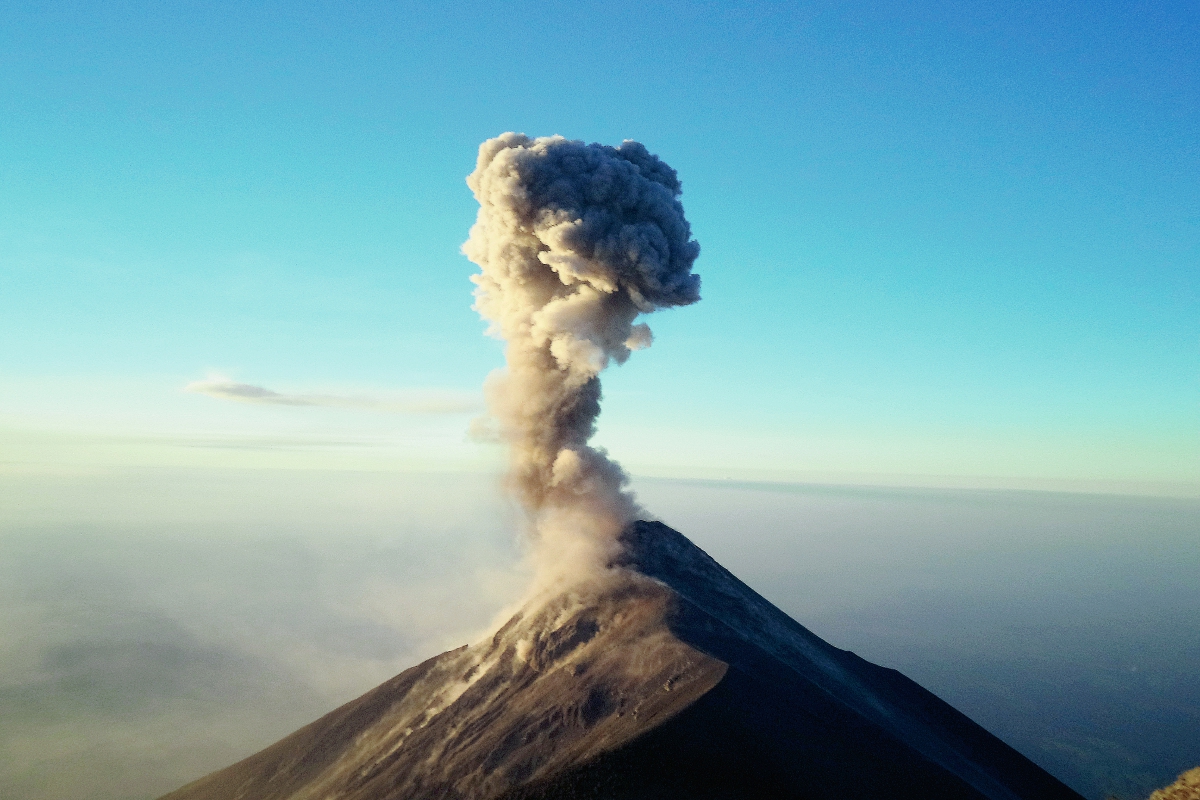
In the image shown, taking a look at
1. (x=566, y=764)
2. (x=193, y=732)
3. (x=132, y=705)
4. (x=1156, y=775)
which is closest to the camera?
(x=566, y=764)

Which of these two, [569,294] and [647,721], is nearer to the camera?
[647,721]

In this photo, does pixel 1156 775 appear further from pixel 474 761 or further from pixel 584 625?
pixel 474 761

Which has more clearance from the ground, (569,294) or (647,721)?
(569,294)

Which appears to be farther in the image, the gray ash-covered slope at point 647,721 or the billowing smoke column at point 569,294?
the billowing smoke column at point 569,294

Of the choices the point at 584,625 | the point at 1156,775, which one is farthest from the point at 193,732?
the point at 1156,775

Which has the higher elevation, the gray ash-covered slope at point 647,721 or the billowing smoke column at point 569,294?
the billowing smoke column at point 569,294
